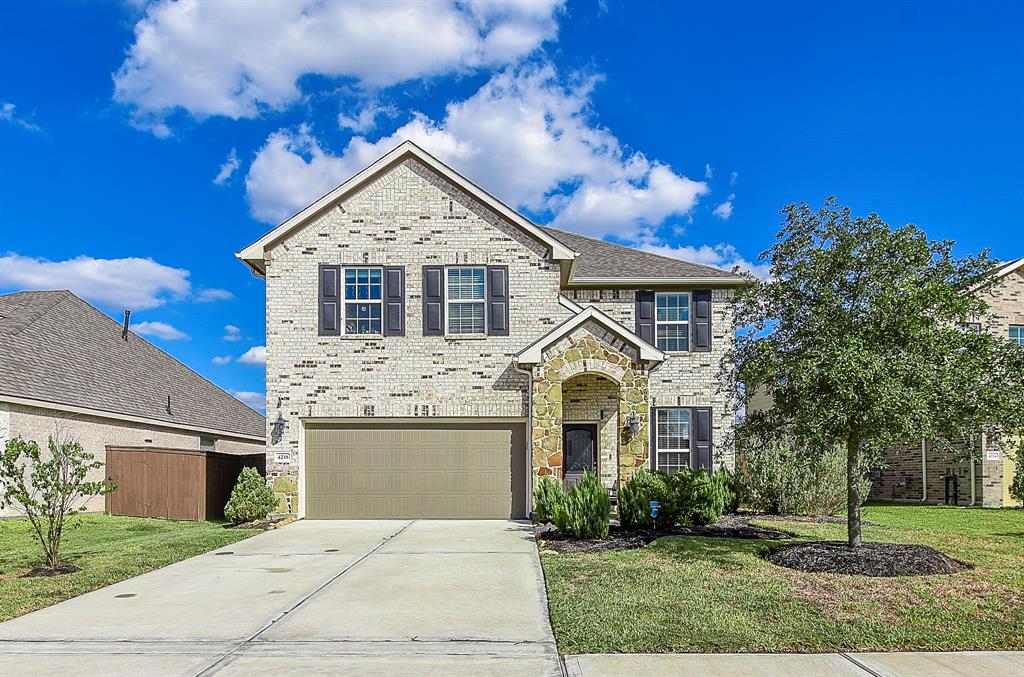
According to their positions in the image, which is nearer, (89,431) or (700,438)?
(700,438)

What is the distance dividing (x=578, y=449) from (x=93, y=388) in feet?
39.4

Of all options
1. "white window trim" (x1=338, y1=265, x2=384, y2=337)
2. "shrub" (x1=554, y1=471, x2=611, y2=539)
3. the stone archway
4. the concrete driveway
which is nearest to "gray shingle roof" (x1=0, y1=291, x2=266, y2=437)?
"white window trim" (x1=338, y1=265, x2=384, y2=337)

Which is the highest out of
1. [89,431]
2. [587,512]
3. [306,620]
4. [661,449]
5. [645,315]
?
[645,315]

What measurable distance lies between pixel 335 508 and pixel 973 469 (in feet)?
56.1

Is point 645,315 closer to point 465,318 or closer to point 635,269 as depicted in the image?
point 635,269

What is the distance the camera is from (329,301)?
17734 mm

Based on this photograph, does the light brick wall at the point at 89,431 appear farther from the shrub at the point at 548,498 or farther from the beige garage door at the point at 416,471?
the shrub at the point at 548,498

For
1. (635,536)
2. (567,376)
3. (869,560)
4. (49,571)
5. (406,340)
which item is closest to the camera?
(869,560)

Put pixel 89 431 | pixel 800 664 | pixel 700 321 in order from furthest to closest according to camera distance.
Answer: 1. pixel 700 321
2. pixel 89 431
3. pixel 800 664

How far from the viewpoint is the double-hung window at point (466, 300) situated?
1778 centimetres

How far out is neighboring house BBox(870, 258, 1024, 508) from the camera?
2216cm

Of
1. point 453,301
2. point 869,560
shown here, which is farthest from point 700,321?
point 869,560

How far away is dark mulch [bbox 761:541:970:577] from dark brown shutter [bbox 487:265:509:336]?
326 inches

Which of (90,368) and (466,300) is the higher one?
(466,300)
